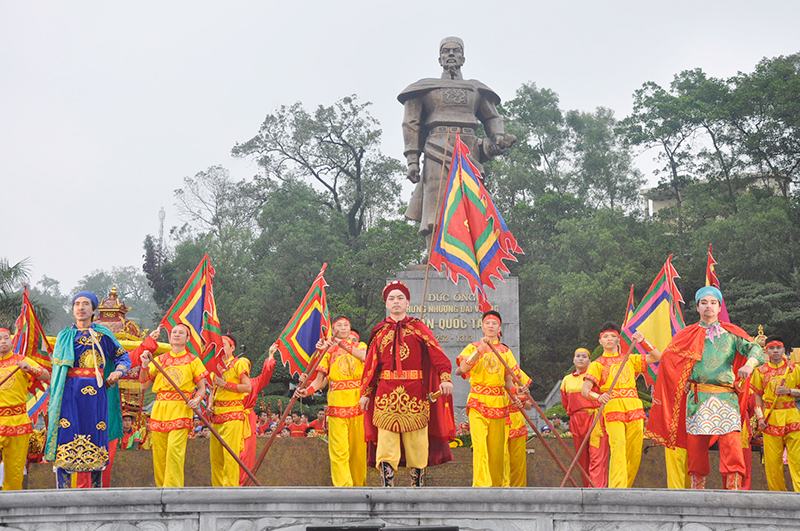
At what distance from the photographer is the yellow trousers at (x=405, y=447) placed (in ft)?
27.0

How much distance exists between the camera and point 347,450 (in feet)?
31.3

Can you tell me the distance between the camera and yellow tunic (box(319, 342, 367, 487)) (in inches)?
374

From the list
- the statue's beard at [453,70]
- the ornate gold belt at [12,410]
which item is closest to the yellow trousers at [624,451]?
the ornate gold belt at [12,410]

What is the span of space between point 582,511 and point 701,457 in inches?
112

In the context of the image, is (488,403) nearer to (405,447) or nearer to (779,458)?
(405,447)

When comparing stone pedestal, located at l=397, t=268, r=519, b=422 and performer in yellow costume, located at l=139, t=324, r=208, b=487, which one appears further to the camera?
stone pedestal, located at l=397, t=268, r=519, b=422

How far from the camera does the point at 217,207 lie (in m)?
39.8

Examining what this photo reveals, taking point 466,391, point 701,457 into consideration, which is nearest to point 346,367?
point 701,457

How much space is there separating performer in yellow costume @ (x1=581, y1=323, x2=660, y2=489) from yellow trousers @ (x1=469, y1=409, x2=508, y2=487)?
0.96 m

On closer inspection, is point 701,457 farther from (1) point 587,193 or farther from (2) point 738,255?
(1) point 587,193

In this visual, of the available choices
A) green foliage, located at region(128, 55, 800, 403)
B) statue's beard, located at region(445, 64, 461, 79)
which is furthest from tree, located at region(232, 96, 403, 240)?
statue's beard, located at region(445, 64, 461, 79)

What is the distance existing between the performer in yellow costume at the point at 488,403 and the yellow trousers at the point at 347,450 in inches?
46.5

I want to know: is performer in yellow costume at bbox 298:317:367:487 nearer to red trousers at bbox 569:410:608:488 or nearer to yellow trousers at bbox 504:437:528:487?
yellow trousers at bbox 504:437:528:487

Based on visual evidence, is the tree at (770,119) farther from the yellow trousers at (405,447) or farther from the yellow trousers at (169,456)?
the yellow trousers at (169,456)
